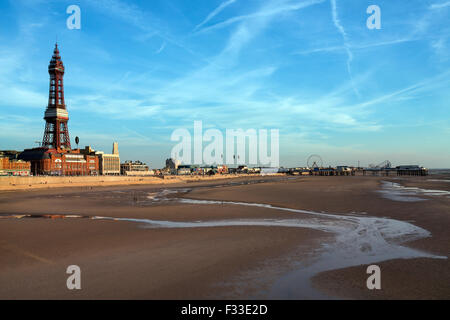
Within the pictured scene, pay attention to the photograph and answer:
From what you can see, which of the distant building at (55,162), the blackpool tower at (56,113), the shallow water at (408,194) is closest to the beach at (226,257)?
the shallow water at (408,194)

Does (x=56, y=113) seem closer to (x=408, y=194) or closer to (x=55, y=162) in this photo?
(x=55, y=162)

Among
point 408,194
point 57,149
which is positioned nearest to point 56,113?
point 57,149

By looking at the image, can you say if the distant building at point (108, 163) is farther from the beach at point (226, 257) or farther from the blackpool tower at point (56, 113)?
the beach at point (226, 257)

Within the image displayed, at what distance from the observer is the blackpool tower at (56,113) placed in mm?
141625

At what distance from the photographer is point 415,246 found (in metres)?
12.1

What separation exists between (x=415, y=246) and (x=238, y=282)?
26.7 feet

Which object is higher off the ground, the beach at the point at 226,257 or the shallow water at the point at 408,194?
the beach at the point at 226,257

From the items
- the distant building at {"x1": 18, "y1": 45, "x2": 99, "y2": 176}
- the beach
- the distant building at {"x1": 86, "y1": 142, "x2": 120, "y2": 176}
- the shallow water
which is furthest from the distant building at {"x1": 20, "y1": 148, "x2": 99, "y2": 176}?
the beach

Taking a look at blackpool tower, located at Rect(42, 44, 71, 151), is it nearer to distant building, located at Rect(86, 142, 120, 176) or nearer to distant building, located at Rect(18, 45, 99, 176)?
distant building, located at Rect(18, 45, 99, 176)

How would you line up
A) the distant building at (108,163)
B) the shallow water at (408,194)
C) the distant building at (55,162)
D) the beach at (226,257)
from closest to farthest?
1. the beach at (226,257)
2. the shallow water at (408,194)
3. the distant building at (55,162)
4. the distant building at (108,163)

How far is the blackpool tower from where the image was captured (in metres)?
142

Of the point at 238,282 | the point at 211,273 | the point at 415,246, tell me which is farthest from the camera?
the point at 415,246
